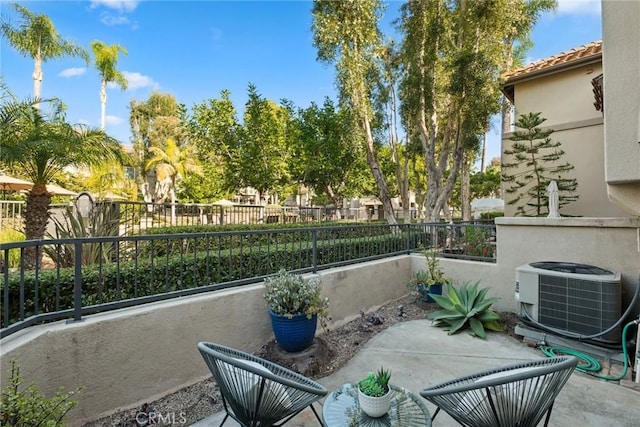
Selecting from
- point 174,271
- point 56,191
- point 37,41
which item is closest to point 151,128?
point 37,41

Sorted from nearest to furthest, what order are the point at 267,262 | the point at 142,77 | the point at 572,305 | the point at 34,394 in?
the point at 34,394
the point at 572,305
the point at 267,262
the point at 142,77

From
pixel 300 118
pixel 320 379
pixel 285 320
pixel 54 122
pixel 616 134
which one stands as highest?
pixel 300 118

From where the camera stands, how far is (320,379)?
10.3 ft

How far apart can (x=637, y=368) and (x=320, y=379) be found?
10.3ft

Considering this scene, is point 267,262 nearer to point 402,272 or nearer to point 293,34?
point 402,272

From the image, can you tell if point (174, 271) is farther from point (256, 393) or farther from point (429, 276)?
point (429, 276)

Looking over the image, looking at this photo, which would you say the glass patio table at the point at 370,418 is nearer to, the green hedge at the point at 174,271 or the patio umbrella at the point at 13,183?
the green hedge at the point at 174,271

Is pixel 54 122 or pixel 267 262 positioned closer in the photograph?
pixel 267 262

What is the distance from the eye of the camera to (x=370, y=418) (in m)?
1.74

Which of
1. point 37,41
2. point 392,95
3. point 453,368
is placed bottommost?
point 453,368

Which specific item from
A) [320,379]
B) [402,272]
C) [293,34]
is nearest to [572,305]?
[402,272]

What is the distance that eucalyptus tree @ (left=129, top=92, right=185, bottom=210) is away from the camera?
81.7 ft

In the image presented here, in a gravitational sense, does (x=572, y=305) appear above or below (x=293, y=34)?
below

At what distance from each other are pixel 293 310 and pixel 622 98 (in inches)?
140
